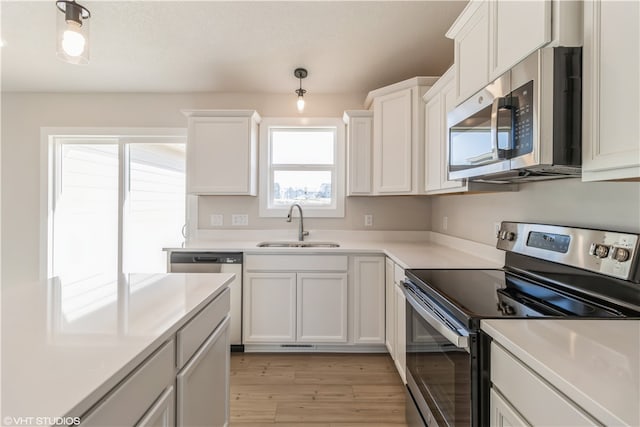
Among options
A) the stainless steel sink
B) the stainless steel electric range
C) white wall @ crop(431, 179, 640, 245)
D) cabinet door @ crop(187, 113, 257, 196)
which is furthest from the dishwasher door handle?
white wall @ crop(431, 179, 640, 245)

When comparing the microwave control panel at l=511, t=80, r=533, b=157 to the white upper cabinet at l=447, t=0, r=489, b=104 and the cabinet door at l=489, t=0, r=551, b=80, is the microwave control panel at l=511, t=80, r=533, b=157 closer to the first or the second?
the cabinet door at l=489, t=0, r=551, b=80

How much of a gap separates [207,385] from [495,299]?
1217 mm

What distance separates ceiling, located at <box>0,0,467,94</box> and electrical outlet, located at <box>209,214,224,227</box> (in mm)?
1312

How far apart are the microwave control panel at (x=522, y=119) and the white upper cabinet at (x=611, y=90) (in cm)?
15

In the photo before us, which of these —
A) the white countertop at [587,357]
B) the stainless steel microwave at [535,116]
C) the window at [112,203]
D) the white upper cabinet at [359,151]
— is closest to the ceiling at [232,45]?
the white upper cabinet at [359,151]

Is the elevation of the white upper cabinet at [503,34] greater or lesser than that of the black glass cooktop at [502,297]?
greater

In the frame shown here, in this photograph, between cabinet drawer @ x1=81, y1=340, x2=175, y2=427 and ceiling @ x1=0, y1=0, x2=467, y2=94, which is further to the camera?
ceiling @ x1=0, y1=0, x2=467, y2=94

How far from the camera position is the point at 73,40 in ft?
4.88

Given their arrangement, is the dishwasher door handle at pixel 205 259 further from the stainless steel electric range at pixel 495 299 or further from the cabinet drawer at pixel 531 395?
the cabinet drawer at pixel 531 395

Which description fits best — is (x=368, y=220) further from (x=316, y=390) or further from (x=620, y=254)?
(x=620, y=254)

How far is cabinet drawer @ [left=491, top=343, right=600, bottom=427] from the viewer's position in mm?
646

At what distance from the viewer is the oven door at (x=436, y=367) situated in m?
1.04

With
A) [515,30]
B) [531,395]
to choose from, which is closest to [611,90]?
[515,30]

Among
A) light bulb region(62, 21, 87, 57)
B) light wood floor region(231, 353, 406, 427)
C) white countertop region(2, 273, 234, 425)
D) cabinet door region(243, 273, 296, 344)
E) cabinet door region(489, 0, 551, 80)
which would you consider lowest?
light wood floor region(231, 353, 406, 427)
